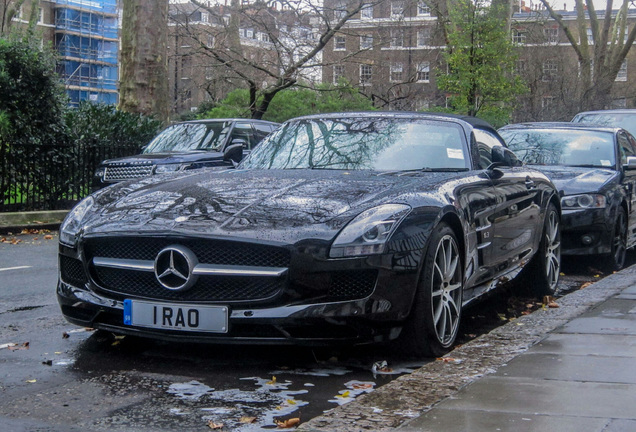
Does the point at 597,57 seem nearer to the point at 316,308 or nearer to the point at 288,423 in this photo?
the point at 316,308

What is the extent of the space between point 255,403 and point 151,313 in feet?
2.91

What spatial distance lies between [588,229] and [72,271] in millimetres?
6257

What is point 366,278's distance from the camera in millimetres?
5004

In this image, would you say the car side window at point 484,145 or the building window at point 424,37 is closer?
the car side window at point 484,145

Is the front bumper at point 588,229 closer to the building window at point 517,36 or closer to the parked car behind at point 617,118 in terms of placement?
the parked car behind at point 617,118

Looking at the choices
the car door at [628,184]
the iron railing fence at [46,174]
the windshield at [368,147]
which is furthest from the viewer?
the iron railing fence at [46,174]

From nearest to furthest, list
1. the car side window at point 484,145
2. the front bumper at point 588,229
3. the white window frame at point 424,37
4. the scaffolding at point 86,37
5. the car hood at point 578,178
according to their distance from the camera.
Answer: the car side window at point 484,145 → the front bumper at point 588,229 → the car hood at point 578,178 → the white window frame at point 424,37 → the scaffolding at point 86,37

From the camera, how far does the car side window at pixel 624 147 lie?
1150cm

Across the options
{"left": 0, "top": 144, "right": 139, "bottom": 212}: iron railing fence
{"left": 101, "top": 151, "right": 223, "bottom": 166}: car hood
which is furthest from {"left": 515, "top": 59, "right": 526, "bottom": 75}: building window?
{"left": 101, "top": 151, "right": 223, "bottom": 166}: car hood

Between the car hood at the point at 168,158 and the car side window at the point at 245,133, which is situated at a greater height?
the car side window at the point at 245,133

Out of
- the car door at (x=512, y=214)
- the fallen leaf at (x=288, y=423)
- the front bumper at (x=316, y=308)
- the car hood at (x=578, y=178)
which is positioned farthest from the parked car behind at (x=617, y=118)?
the fallen leaf at (x=288, y=423)

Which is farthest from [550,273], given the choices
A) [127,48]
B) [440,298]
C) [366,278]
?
[127,48]

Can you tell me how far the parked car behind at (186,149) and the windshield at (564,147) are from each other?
16.3ft

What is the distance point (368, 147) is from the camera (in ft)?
21.8
